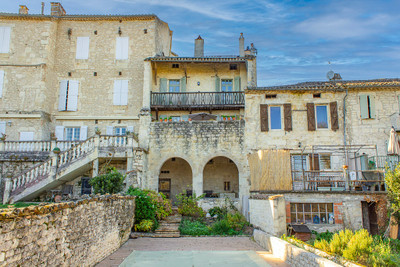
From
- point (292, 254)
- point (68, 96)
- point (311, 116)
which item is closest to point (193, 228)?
point (292, 254)

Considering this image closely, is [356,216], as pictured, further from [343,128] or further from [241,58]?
[241,58]

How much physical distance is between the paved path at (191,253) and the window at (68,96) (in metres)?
13.6

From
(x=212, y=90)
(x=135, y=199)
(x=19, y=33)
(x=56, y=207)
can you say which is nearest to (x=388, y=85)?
(x=212, y=90)

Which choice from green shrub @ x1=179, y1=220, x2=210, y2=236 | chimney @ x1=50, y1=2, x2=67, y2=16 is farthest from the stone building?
green shrub @ x1=179, y1=220, x2=210, y2=236

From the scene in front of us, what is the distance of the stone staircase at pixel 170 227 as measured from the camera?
43.7 feet

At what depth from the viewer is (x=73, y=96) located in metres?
22.9

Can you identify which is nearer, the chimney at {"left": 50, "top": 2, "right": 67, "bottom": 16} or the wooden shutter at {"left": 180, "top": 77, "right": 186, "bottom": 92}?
the wooden shutter at {"left": 180, "top": 77, "right": 186, "bottom": 92}

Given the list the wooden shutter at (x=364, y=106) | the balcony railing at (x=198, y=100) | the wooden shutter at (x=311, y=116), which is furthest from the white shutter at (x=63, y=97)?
the wooden shutter at (x=364, y=106)

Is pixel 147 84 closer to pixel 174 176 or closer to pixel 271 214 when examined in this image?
pixel 174 176

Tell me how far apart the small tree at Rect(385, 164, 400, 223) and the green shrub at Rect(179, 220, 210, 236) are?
293 inches

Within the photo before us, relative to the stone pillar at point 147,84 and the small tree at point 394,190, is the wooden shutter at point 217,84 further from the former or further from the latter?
the small tree at point 394,190

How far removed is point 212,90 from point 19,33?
14.0 metres

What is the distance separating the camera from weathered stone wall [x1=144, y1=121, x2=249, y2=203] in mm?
19016

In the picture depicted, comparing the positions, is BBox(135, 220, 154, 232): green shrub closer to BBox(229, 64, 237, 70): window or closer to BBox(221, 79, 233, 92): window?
BBox(221, 79, 233, 92): window
